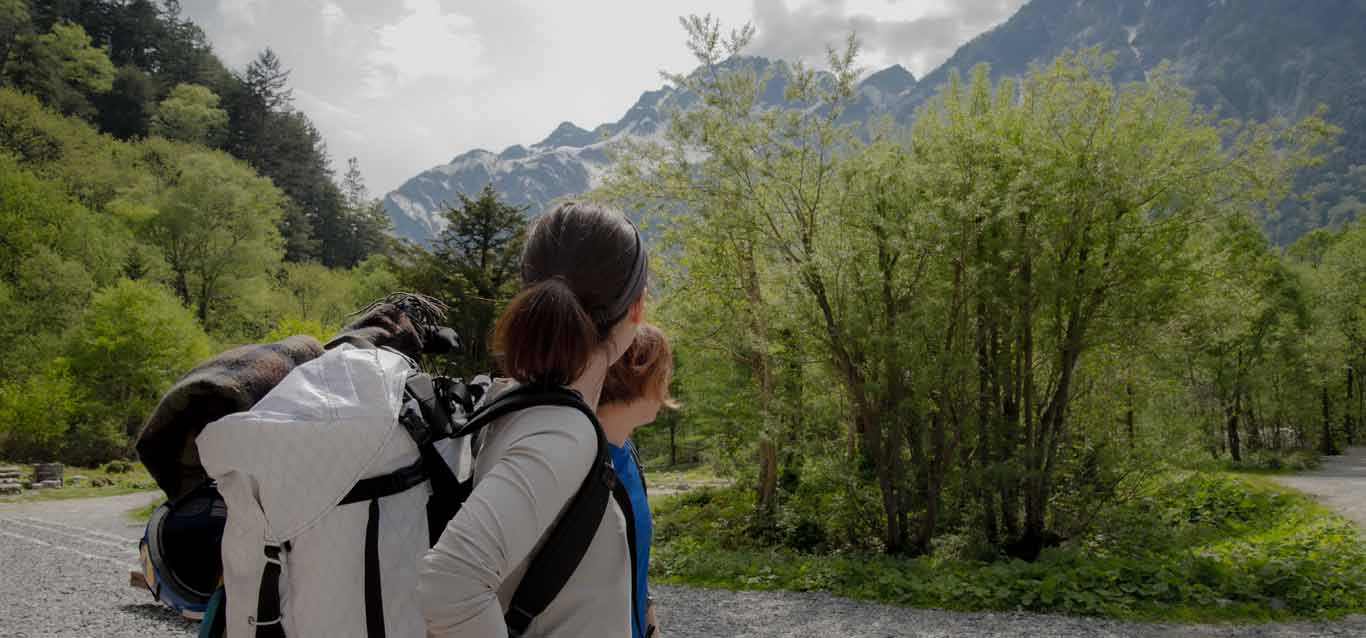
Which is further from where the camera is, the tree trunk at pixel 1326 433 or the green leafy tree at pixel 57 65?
the green leafy tree at pixel 57 65

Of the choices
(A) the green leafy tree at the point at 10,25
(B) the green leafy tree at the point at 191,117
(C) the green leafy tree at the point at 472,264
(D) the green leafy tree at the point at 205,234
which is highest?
(A) the green leafy tree at the point at 10,25

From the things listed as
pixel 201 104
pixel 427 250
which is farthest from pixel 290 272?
pixel 427 250

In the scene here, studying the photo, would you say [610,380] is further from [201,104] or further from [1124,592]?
[201,104]

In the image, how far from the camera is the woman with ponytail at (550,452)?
42.0 inches

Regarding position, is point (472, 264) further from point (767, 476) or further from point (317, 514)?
point (317, 514)

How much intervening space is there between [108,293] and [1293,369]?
4571cm

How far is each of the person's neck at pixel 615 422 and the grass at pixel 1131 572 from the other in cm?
727

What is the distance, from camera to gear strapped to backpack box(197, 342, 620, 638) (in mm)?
1106

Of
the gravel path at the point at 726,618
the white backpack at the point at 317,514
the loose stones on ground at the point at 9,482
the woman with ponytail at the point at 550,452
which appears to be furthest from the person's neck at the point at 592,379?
the loose stones on ground at the point at 9,482

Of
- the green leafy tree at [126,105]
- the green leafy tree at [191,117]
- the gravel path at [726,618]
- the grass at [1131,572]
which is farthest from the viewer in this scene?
the green leafy tree at [126,105]

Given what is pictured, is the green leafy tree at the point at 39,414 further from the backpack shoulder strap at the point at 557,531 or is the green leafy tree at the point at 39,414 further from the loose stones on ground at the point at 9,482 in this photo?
the backpack shoulder strap at the point at 557,531

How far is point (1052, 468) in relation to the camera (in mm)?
9711

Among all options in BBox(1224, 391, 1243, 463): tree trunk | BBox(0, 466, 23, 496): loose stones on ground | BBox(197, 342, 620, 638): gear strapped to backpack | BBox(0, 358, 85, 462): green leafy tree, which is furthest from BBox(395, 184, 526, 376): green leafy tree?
BBox(1224, 391, 1243, 463): tree trunk

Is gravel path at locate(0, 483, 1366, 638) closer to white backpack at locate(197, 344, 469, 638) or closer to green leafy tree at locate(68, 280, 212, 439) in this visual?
white backpack at locate(197, 344, 469, 638)
